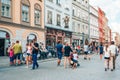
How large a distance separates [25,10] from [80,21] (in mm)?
25060

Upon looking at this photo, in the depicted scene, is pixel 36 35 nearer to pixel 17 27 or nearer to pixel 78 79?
pixel 17 27

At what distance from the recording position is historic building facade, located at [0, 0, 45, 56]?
28.5 meters

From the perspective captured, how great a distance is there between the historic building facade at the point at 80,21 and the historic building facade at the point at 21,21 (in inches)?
613

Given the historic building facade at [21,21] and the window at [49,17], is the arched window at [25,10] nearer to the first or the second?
the historic building facade at [21,21]

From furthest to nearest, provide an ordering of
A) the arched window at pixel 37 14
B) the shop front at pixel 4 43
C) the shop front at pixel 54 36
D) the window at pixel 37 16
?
the shop front at pixel 54 36, the window at pixel 37 16, the arched window at pixel 37 14, the shop front at pixel 4 43

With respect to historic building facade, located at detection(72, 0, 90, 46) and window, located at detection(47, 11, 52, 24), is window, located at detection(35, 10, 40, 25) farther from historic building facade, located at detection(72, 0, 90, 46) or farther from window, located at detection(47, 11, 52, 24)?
historic building facade, located at detection(72, 0, 90, 46)

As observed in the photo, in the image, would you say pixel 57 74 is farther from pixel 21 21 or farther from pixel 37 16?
pixel 37 16

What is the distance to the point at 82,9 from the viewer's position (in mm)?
58188

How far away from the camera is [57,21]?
42875 millimetres

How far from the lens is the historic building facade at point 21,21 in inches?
1120

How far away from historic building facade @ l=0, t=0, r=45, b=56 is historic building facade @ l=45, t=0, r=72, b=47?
2.15 metres

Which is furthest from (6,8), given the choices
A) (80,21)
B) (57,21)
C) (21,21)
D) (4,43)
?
(80,21)

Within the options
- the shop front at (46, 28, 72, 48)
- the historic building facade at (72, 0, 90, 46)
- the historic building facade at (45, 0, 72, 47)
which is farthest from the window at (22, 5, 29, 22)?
the historic building facade at (72, 0, 90, 46)

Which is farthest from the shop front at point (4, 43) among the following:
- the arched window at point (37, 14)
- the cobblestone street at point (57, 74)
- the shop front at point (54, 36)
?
the cobblestone street at point (57, 74)
